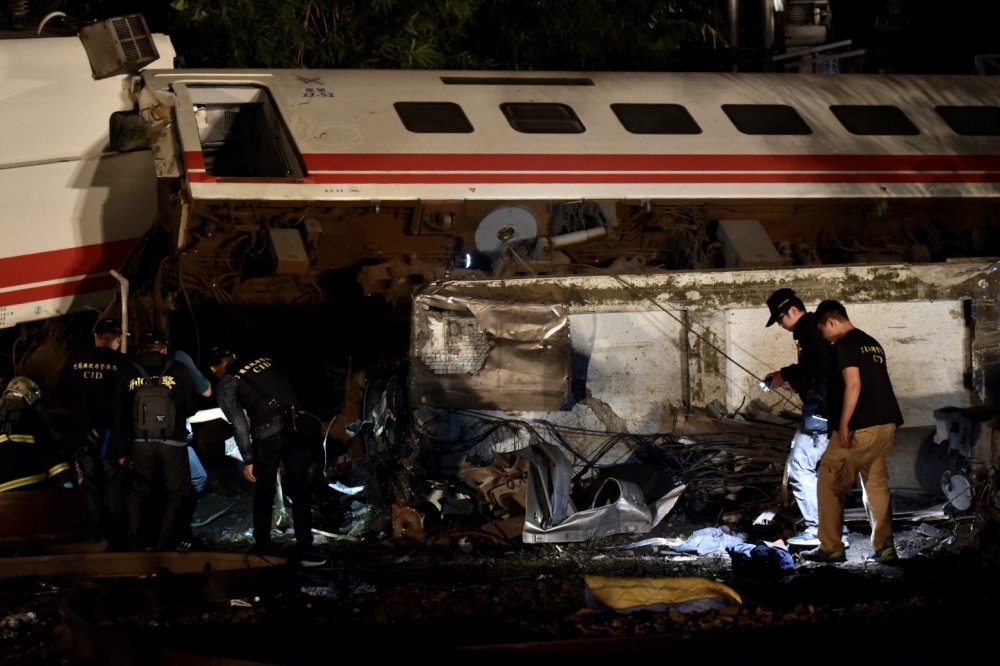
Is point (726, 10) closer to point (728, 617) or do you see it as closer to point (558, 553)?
point (558, 553)

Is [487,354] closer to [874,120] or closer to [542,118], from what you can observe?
[542,118]

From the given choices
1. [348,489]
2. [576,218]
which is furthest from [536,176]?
[348,489]

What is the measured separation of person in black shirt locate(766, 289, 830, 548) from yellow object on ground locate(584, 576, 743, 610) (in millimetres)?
1314

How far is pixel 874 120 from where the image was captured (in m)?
11.2

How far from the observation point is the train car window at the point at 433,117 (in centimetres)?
998

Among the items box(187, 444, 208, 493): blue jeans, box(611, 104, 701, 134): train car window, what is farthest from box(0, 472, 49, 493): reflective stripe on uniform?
box(611, 104, 701, 134): train car window

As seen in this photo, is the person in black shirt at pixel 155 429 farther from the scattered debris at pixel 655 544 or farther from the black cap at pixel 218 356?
the scattered debris at pixel 655 544

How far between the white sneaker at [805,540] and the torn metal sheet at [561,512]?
0.83 metres

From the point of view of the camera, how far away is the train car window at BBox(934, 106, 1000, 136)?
11422 millimetres

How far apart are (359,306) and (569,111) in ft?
8.07

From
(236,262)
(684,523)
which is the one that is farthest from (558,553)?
(236,262)

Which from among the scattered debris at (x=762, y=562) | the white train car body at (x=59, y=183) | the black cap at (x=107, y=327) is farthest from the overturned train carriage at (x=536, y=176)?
the scattered debris at (x=762, y=562)

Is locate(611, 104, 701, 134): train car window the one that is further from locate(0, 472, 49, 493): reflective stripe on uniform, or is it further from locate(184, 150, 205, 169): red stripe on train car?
locate(0, 472, 49, 493): reflective stripe on uniform

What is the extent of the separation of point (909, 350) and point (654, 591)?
3.50 metres
